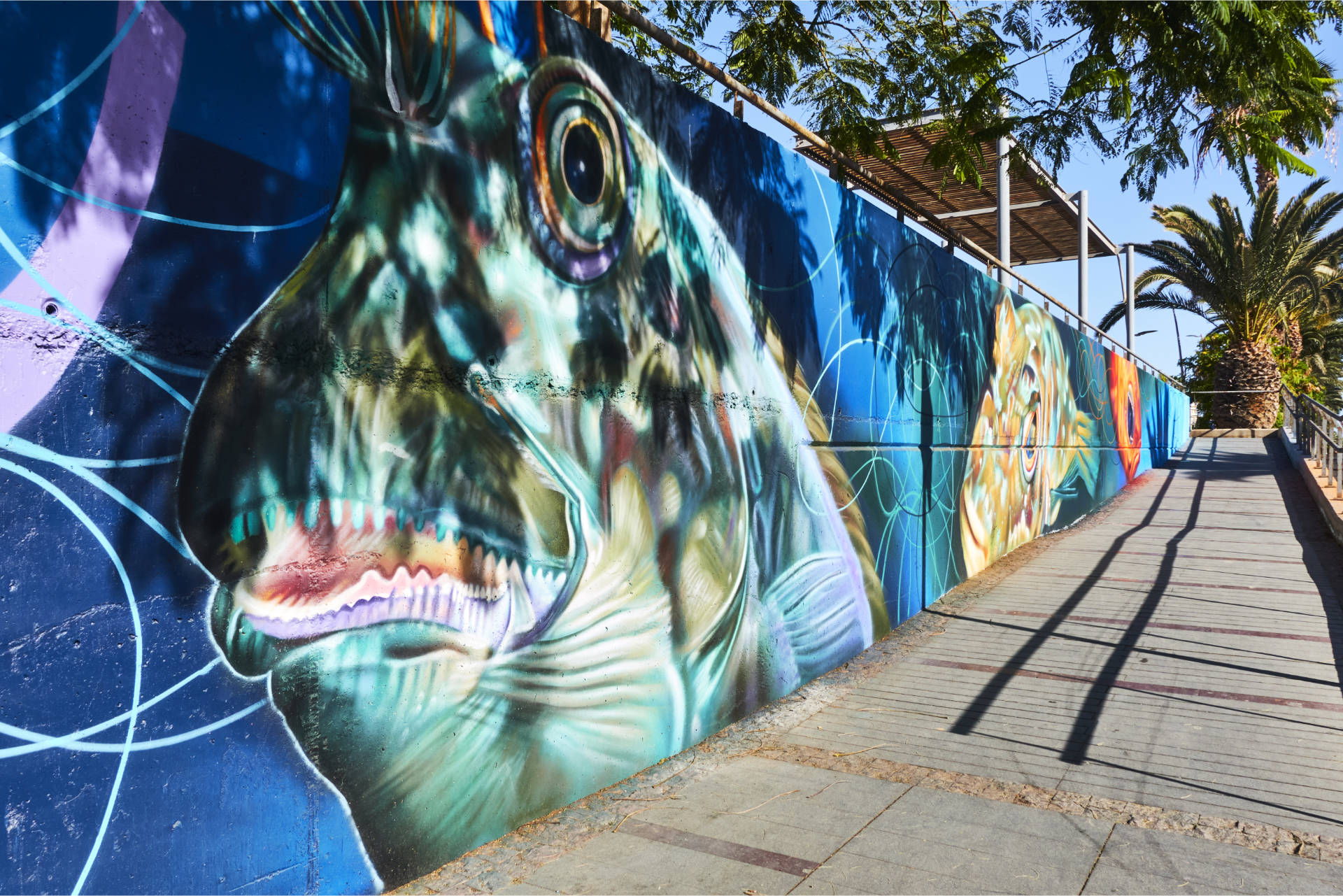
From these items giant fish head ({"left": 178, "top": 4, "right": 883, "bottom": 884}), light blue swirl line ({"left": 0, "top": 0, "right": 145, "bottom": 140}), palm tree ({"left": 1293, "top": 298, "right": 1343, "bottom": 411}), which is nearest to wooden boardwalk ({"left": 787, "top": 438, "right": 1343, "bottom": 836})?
giant fish head ({"left": 178, "top": 4, "right": 883, "bottom": 884})

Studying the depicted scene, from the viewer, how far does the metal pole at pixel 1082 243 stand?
67.7 ft

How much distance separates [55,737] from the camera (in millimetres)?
2328

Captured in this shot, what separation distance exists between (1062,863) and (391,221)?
327 cm

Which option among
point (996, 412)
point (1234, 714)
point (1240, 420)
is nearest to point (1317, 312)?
point (1240, 420)

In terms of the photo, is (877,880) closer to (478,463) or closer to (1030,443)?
(478,463)

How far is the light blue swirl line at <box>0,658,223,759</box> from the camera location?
88.4 inches

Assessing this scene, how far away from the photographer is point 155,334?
2.52 meters

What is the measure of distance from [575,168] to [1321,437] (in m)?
16.1

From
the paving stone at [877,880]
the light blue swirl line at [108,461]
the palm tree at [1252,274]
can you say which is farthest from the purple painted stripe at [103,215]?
the palm tree at [1252,274]

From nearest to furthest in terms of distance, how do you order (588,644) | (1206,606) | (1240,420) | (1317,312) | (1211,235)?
(588,644) → (1206,606) → (1211,235) → (1240,420) → (1317,312)

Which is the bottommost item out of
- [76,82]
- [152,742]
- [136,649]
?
[152,742]

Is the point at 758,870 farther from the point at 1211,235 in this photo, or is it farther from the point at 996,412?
the point at 1211,235

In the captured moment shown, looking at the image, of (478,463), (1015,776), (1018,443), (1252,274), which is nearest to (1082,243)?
(1252,274)

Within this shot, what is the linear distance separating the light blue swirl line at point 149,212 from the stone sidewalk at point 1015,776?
216cm
